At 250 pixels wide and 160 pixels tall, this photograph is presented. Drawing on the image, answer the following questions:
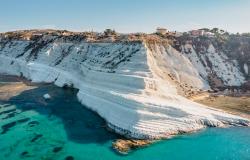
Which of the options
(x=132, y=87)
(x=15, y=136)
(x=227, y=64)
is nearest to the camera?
(x=15, y=136)

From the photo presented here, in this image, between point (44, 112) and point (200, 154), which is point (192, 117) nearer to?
point (200, 154)

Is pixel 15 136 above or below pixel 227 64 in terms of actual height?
below

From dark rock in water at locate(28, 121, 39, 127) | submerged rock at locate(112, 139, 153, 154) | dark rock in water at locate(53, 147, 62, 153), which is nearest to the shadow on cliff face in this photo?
submerged rock at locate(112, 139, 153, 154)

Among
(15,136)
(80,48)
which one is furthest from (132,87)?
(80,48)

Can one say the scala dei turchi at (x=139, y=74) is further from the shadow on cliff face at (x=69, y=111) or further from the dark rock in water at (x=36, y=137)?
the dark rock in water at (x=36, y=137)

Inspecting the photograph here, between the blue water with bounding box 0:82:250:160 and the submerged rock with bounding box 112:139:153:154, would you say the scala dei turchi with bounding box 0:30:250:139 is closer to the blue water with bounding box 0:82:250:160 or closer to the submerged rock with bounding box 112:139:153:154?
the submerged rock with bounding box 112:139:153:154

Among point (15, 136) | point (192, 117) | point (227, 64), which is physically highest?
point (227, 64)
